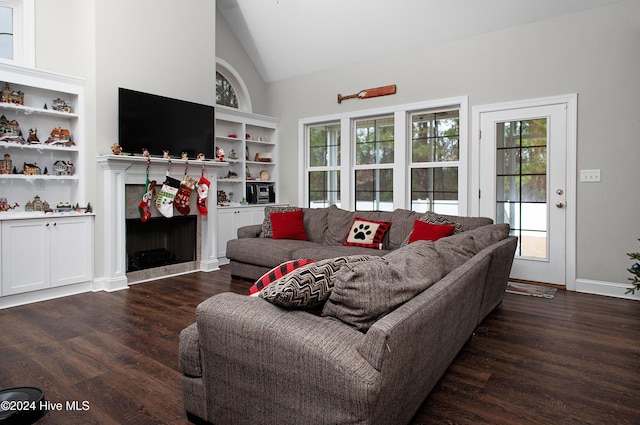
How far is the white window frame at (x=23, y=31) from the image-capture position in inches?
157

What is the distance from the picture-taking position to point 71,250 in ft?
13.4

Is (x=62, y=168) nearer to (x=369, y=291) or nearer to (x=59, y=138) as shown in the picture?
(x=59, y=138)

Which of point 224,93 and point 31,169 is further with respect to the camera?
point 224,93

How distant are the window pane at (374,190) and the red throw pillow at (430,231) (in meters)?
1.85

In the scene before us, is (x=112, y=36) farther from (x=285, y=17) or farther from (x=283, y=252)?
(x=283, y=252)

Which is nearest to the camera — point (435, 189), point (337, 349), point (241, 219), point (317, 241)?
point (337, 349)

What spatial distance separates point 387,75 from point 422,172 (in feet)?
4.58

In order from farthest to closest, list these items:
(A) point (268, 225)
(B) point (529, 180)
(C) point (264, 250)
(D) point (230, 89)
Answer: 1. (D) point (230, 89)
2. (A) point (268, 225)
3. (B) point (529, 180)
4. (C) point (264, 250)

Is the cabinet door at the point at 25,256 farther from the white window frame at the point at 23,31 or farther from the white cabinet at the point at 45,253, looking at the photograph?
the white window frame at the point at 23,31

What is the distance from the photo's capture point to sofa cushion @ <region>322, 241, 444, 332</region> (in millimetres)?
1490

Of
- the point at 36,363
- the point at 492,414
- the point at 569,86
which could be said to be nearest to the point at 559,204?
the point at 569,86

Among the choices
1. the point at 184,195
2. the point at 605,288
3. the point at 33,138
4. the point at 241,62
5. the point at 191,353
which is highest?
the point at 241,62

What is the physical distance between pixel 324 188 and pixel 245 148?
4.42 ft

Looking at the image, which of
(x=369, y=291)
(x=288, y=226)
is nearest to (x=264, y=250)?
(x=288, y=226)
